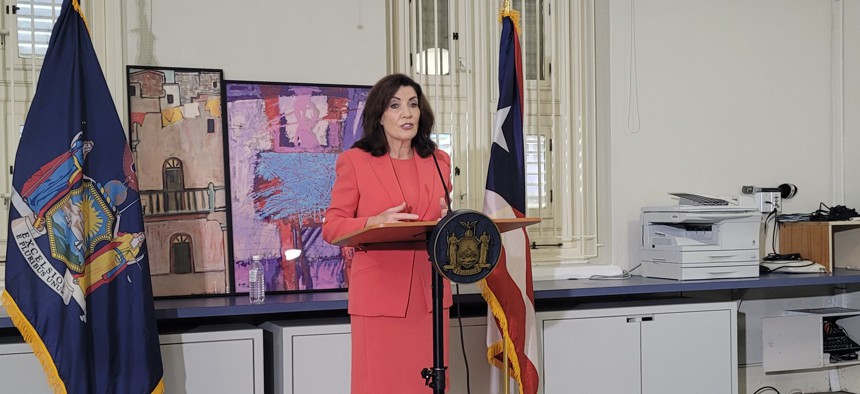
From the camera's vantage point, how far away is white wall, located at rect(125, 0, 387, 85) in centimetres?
381

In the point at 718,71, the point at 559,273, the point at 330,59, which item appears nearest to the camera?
the point at 330,59

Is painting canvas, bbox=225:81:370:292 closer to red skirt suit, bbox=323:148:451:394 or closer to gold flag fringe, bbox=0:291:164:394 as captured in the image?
gold flag fringe, bbox=0:291:164:394

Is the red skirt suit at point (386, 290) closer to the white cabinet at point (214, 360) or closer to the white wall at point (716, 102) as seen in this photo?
the white cabinet at point (214, 360)

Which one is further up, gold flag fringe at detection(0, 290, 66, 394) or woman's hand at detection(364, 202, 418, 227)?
woman's hand at detection(364, 202, 418, 227)

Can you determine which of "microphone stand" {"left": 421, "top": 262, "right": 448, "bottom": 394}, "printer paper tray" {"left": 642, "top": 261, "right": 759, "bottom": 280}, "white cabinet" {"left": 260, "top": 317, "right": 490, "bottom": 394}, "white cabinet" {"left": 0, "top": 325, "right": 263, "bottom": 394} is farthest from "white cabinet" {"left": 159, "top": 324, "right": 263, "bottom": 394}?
"printer paper tray" {"left": 642, "top": 261, "right": 759, "bottom": 280}

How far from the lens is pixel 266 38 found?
4.00 meters

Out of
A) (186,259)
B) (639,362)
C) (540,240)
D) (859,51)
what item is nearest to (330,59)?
(186,259)

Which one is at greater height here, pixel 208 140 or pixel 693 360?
pixel 208 140

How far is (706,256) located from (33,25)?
3.37m

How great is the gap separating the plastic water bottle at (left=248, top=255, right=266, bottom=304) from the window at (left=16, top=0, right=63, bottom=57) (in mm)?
1291

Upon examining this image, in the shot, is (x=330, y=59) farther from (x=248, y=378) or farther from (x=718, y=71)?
(x=718, y=71)

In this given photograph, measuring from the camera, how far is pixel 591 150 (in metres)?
4.74

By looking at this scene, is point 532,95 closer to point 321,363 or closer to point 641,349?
point 641,349

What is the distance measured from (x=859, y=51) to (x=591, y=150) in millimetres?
1890
